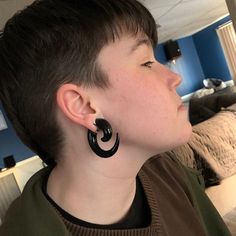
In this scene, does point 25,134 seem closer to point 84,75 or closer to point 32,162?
point 84,75

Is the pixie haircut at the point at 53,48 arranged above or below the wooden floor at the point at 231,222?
above

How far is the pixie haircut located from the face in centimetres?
2

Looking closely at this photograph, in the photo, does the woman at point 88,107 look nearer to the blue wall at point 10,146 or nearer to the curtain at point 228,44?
the blue wall at point 10,146

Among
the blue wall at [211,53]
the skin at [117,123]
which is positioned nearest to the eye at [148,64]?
the skin at [117,123]

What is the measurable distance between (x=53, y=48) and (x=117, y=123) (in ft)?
0.61

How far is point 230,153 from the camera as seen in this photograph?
2400 millimetres

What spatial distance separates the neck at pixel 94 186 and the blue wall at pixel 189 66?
259 inches

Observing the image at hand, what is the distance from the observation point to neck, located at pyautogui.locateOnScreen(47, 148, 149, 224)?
26.4 inches

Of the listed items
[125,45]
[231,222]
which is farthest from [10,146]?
[125,45]

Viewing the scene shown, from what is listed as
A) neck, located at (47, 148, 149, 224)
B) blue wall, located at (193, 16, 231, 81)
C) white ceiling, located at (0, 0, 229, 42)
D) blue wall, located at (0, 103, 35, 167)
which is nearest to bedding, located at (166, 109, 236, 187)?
white ceiling, located at (0, 0, 229, 42)

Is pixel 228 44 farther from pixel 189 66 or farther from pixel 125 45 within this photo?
pixel 125 45

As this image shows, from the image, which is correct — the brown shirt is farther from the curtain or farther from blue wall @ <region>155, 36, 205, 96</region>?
blue wall @ <region>155, 36, 205, 96</region>

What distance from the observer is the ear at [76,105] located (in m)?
0.65

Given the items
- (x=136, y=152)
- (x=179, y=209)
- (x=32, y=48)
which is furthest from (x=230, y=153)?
(x=32, y=48)
